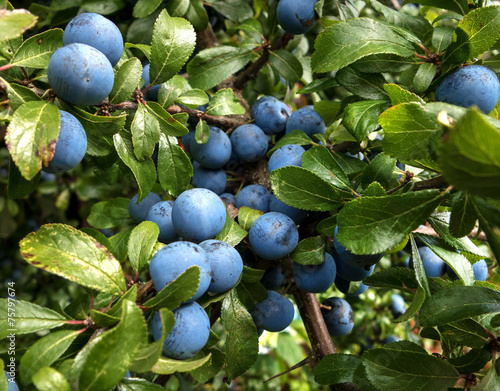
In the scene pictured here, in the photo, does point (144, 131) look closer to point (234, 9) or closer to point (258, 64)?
point (258, 64)

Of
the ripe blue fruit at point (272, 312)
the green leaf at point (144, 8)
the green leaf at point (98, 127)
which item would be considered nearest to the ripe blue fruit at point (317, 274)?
the ripe blue fruit at point (272, 312)

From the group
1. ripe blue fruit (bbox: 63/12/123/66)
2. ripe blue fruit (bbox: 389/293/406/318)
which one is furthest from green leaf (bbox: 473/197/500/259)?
ripe blue fruit (bbox: 389/293/406/318)

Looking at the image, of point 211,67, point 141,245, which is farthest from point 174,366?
point 211,67

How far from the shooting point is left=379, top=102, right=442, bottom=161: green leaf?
0.70 m

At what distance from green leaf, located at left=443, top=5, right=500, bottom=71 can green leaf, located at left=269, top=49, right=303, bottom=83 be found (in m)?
0.59

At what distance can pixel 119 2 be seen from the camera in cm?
149

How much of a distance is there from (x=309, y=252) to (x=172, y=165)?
1.38 ft

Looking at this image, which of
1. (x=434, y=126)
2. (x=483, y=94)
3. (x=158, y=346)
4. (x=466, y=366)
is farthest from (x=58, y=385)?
(x=483, y=94)

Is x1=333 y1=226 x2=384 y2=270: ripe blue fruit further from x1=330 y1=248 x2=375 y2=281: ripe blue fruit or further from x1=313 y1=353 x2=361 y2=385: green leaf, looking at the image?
x1=313 y1=353 x2=361 y2=385: green leaf

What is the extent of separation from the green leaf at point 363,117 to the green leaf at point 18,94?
673mm

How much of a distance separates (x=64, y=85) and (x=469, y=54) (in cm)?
85

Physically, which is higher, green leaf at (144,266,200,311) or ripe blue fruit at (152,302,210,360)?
green leaf at (144,266,200,311)

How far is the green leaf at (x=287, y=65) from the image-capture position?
1.39 metres

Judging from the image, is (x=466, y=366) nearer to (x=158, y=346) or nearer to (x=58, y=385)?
(x=158, y=346)
